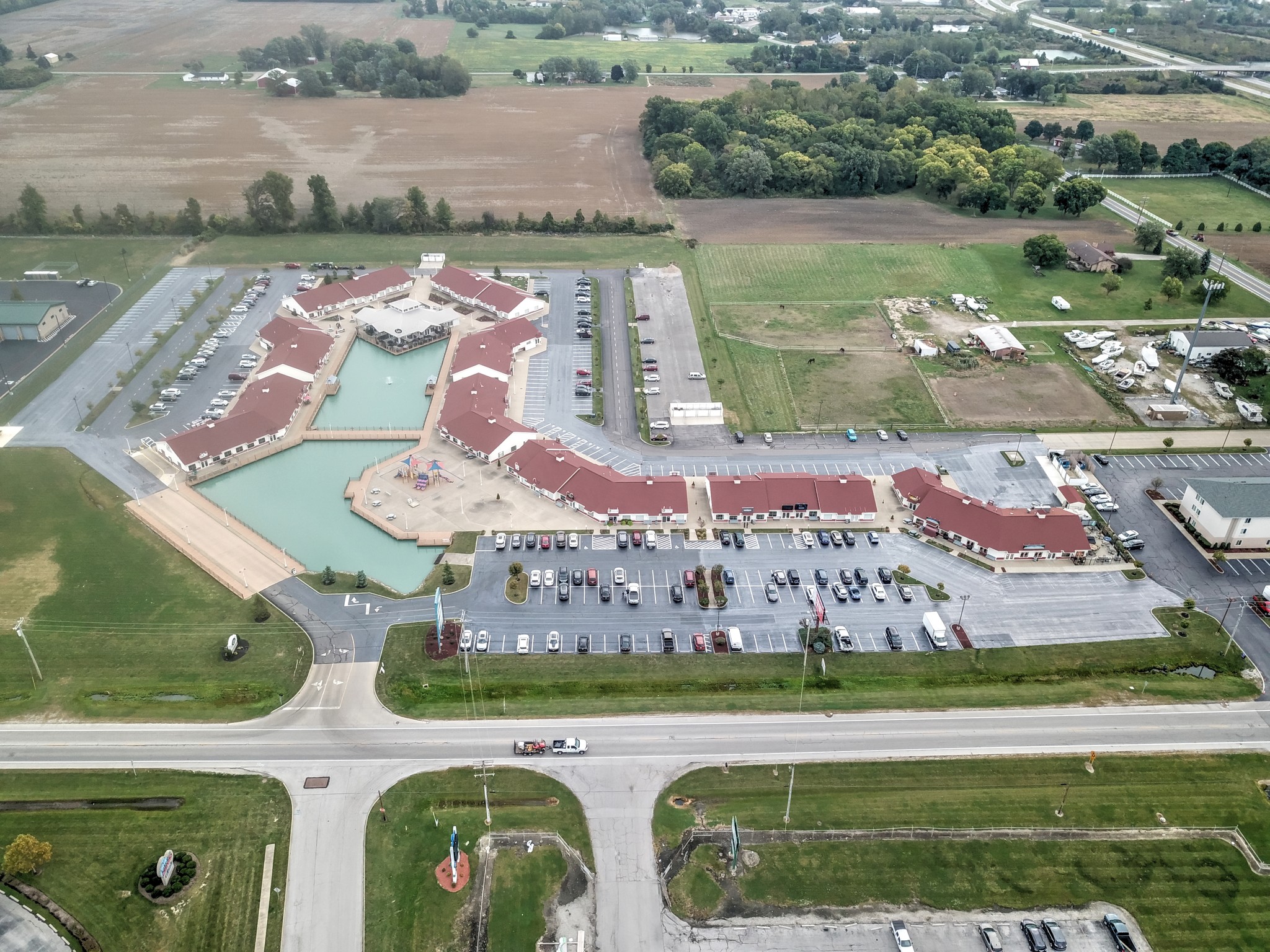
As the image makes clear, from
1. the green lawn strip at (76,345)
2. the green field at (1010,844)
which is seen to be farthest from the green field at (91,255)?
the green field at (1010,844)

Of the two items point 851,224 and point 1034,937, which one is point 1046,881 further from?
point 851,224

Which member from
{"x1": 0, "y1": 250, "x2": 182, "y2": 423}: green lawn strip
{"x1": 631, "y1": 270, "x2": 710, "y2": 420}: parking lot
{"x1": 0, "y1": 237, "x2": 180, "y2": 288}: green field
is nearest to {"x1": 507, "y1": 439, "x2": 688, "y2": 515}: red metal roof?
{"x1": 631, "y1": 270, "x2": 710, "y2": 420}: parking lot

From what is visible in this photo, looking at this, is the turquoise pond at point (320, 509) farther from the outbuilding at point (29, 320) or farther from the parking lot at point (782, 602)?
the outbuilding at point (29, 320)

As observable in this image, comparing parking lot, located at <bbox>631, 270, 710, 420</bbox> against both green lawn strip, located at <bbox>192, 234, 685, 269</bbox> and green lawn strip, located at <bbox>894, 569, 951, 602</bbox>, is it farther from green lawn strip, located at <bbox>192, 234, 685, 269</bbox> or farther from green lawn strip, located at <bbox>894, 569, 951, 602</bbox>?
green lawn strip, located at <bbox>894, 569, 951, 602</bbox>

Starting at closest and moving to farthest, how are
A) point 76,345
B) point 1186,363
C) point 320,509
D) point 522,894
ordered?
point 522,894 → point 320,509 → point 1186,363 → point 76,345

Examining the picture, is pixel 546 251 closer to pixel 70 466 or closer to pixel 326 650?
pixel 70 466

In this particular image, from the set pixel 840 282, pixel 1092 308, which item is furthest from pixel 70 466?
pixel 1092 308

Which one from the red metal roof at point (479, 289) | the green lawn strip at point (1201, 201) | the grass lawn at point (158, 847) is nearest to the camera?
the grass lawn at point (158, 847)

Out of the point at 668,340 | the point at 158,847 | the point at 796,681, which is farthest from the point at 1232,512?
the point at 158,847
